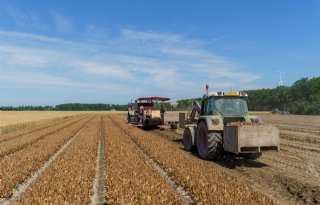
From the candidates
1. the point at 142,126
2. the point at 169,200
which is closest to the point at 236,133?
the point at 169,200

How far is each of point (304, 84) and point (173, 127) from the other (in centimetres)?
6871

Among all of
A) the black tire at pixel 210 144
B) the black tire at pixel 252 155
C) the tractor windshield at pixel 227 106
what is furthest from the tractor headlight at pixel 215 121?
the black tire at pixel 252 155

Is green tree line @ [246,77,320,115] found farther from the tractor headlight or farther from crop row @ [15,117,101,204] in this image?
crop row @ [15,117,101,204]

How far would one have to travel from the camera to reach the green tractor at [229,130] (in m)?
9.83

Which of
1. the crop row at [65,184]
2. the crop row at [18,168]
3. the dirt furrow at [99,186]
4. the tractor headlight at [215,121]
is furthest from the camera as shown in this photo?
the tractor headlight at [215,121]

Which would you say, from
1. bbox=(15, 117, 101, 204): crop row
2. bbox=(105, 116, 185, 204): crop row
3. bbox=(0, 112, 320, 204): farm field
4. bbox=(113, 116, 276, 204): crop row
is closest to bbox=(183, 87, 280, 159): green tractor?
bbox=(0, 112, 320, 204): farm field

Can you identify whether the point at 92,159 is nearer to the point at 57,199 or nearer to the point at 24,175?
the point at 24,175

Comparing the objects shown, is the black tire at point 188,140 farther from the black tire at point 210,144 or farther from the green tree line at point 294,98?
the green tree line at point 294,98

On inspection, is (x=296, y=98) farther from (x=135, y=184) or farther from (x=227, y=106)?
(x=135, y=184)

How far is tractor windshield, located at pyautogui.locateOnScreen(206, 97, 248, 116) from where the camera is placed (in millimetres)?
11852

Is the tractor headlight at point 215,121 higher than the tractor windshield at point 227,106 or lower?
lower

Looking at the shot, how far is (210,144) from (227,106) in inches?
61.7

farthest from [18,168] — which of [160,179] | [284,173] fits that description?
[284,173]

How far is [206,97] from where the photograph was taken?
12.2 m
